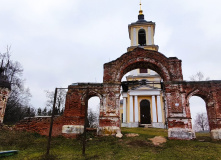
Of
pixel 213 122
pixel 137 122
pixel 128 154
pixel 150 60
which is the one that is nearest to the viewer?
pixel 128 154

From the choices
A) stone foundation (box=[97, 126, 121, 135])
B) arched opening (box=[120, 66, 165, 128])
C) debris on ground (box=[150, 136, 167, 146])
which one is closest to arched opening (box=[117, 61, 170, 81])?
stone foundation (box=[97, 126, 121, 135])

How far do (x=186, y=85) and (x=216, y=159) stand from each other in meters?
5.37

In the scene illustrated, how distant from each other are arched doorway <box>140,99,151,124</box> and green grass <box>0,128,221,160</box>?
11.3 m

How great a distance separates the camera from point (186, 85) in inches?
440

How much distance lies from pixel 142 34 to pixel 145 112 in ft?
36.0

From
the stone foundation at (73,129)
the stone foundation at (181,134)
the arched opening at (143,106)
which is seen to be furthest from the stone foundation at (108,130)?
the arched opening at (143,106)

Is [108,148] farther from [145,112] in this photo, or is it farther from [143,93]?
[143,93]

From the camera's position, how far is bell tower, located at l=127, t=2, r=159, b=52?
2333cm

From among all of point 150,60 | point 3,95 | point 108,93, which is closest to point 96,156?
point 108,93

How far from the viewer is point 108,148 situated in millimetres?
8141

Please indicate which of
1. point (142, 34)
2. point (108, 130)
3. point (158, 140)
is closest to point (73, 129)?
point (108, 130)

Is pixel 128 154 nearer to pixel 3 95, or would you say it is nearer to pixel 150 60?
pixel 150 60

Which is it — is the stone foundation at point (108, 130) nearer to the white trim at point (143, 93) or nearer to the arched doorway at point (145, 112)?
the arched doorway at point (145, 112)

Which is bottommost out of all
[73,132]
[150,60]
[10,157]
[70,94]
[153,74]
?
[10,157]
